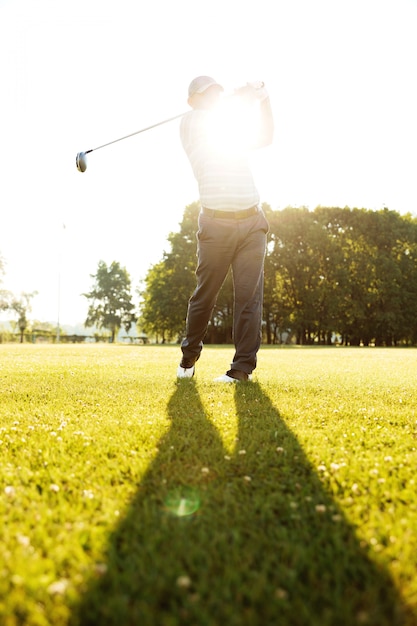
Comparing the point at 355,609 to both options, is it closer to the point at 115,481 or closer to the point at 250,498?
the point at 250,498

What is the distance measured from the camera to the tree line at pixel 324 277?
41938 mm

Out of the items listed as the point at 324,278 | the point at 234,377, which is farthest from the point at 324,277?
the point at 234,377

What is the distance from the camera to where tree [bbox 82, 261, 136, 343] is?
80.2m

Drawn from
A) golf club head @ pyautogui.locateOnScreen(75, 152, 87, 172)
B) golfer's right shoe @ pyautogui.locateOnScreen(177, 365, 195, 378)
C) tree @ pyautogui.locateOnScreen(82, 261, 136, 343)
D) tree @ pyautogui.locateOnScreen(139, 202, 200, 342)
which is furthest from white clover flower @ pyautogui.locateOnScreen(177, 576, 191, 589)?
tree @ pyautogui.locateOnScreen(82, 261, 136, 343)

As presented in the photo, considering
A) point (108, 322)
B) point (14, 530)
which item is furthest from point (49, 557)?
point (108, 322)

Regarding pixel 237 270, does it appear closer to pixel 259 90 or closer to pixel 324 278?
pixel 259 90

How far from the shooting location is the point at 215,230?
5004mm

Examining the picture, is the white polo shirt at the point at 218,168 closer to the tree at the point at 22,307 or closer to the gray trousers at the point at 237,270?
the gray trousers at the point at 237,270

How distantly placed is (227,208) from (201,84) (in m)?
1.47

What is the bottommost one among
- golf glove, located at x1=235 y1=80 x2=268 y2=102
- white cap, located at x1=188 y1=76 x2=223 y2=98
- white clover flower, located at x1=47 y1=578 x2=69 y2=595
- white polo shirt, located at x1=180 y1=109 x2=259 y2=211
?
white clover flower, located at x1=47 y1=578 x2=69 y2=595

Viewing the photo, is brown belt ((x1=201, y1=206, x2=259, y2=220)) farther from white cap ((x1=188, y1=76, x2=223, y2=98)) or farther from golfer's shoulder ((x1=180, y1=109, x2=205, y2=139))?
white cap ((x1=188, y1=76, x2=223, y2=98))

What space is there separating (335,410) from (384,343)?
4468cm

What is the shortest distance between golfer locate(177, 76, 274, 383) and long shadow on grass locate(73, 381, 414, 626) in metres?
2.91

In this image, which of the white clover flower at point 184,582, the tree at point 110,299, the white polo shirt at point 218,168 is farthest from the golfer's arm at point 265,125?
the tree at point 110,299
